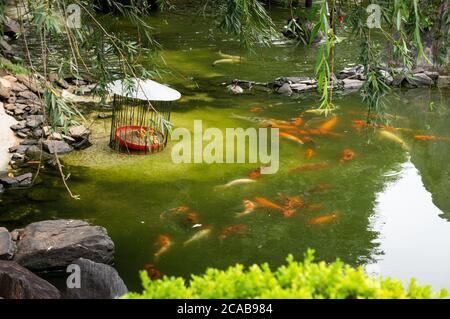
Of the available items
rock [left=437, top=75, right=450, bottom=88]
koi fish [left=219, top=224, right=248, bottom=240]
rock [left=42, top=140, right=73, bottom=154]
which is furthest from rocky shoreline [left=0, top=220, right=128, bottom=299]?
rock [left=437, top=75, right=450, bottom=88]

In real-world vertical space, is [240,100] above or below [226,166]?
above

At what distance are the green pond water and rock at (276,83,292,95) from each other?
2.69 feet

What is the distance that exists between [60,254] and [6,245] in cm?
46

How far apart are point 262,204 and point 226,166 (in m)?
1.10

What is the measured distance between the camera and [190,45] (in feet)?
45.9

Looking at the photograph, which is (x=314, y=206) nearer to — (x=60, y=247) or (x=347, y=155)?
(x=347, y=155)

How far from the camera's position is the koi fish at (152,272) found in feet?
17.7

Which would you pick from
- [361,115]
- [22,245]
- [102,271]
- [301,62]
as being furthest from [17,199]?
[301,62]

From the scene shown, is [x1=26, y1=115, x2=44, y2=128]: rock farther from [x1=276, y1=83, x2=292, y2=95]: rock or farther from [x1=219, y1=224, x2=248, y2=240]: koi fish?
[x1=276, y1=83, x2=292, y2=95]: rock

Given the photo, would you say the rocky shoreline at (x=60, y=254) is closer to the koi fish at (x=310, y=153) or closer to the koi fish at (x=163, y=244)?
the koi fish at (x=163, y=244)

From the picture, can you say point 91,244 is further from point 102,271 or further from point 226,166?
point 226,166

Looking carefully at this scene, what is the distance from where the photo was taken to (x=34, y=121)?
859 cm
